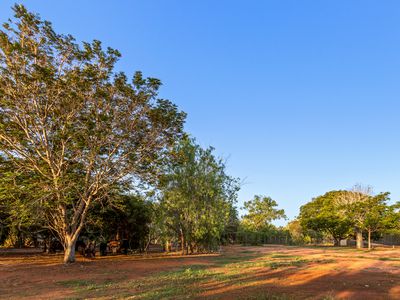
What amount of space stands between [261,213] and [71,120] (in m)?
50.3

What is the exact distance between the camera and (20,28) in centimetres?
1488

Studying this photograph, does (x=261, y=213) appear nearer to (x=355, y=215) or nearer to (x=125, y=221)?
(x=355, y=215)

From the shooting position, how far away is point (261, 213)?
200 feet

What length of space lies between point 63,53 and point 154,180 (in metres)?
9.22

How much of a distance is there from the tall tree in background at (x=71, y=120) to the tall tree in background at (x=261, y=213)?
44097mm

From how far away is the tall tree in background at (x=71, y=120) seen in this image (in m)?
15.1

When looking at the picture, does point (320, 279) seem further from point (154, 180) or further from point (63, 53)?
point (63, 53)

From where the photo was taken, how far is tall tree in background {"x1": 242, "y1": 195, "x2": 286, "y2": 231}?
59.9 metres

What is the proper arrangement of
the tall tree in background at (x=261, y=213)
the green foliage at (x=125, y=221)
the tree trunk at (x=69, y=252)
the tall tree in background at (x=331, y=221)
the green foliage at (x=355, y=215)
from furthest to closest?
the tall tree in background at (x=261, y=213), the tall tree in background at (x=331, y=221), the green foliage at (x=355, y=215), the green foliage at (x=125, y=221), the tree trunk at (x=69, y=252)

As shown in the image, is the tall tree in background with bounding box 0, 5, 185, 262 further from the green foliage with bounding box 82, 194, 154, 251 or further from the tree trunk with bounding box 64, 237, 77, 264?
the green foliage with bounding box 82, 194, 154, 251

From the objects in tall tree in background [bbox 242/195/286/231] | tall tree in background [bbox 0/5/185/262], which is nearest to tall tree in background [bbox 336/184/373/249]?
tall tree in background [bbox 242/195/286/231]

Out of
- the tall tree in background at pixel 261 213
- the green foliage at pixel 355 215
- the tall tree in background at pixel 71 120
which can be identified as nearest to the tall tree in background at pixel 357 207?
the green foliage at pixel 355 215

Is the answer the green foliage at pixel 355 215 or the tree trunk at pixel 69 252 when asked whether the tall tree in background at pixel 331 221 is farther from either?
the tree trunk at pixel 69 252

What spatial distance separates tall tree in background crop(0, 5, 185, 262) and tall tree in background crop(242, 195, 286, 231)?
44.1 metres
